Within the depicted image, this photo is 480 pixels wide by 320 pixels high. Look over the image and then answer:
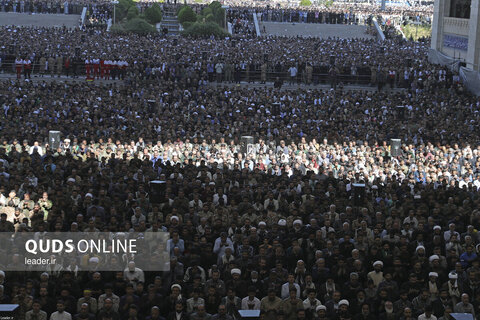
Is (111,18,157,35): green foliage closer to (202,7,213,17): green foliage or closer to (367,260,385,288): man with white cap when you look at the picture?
(202,7,213,17): green foliage

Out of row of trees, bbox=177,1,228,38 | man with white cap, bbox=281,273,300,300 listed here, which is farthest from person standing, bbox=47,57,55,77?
man with white cap, bbox=281,273,300,300

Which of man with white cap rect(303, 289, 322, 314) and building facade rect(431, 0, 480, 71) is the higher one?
building facade rect(431, 0, 480, 71)

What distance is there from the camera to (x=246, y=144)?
1064 inches

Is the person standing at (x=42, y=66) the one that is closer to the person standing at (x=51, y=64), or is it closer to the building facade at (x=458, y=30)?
the person standing at (x=51, y=64)

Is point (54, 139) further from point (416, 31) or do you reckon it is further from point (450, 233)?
point (416, 31)

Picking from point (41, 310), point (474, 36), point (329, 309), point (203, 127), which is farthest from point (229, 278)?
point (474, 36)

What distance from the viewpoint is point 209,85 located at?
4319 cm

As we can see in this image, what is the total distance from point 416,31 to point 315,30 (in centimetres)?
1225

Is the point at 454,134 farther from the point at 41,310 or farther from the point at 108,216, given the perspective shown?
the point at 41,310

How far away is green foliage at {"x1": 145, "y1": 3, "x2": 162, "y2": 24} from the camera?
2633 inches

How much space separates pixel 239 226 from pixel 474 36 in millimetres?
31027

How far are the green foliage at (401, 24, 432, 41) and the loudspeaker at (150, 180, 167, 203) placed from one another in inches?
2199

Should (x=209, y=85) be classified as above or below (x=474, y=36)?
below

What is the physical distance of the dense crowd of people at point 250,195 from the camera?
533 inches
